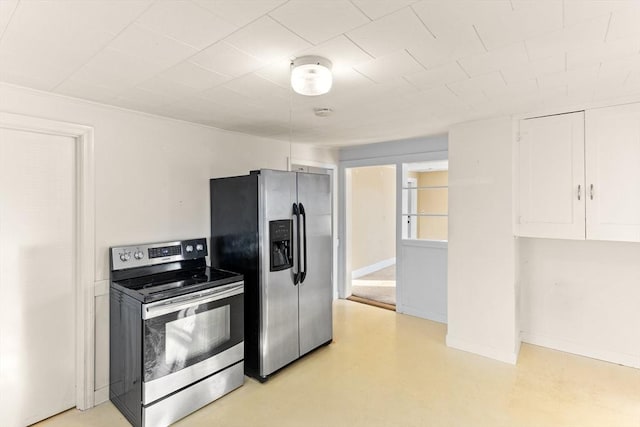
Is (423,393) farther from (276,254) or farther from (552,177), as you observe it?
(552,177)

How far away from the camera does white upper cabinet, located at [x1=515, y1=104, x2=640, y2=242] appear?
8.57 feet

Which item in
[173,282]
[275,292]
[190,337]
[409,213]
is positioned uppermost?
[409,213]

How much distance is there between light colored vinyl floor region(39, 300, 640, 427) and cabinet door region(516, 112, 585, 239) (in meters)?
1.19

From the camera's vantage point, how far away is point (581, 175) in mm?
2779

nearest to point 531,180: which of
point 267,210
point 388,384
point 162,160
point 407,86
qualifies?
point 407,86

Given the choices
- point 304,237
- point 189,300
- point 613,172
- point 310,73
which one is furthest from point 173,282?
point 613,172

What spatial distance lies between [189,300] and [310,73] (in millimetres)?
1690

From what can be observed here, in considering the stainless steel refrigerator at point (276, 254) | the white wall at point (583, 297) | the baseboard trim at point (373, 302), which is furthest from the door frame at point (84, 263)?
the white wall at point (583, 297)

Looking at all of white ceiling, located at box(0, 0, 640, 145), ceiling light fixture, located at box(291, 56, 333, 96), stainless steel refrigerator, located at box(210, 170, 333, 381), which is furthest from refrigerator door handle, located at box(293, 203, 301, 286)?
ceiling light fixture, located at box(291, 56, 333, 96)

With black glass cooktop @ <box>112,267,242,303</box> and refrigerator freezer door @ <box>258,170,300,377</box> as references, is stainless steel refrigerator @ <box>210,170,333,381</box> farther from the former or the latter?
black glass cooktop @ <box>112,267,242,303</box>

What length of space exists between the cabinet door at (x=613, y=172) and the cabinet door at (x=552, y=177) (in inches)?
2.6

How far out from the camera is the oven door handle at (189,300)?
2178 mm

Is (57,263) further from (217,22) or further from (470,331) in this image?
(470,331)

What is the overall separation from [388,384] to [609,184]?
236 centimetres
